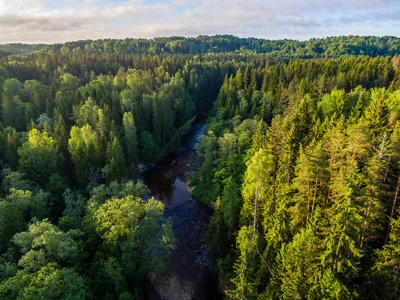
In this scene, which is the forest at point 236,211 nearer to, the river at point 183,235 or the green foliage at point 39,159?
the green foliage at point 39,159

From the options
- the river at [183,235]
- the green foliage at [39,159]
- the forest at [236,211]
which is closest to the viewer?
the forest at [236,211]

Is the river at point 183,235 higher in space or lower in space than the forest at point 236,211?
lower

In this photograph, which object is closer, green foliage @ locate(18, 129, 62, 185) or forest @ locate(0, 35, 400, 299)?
forest @ locate(0, 35, 400, 299)

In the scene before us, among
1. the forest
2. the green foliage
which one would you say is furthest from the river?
the green foliage

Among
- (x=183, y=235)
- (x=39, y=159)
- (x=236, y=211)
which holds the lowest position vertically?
(x=183, y=235)

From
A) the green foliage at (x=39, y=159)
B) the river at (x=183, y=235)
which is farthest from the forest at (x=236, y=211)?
the river at (x=183, y=235)

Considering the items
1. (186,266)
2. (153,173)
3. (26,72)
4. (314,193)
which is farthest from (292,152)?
(26,72)

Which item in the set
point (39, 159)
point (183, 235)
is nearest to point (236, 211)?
point (183, 235)

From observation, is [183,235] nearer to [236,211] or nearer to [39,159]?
[236,211]

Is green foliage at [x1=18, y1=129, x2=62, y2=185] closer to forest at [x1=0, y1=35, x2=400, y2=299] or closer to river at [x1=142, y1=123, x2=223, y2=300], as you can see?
forest at [x1=0, y1=35, x2=400, y2=299]
